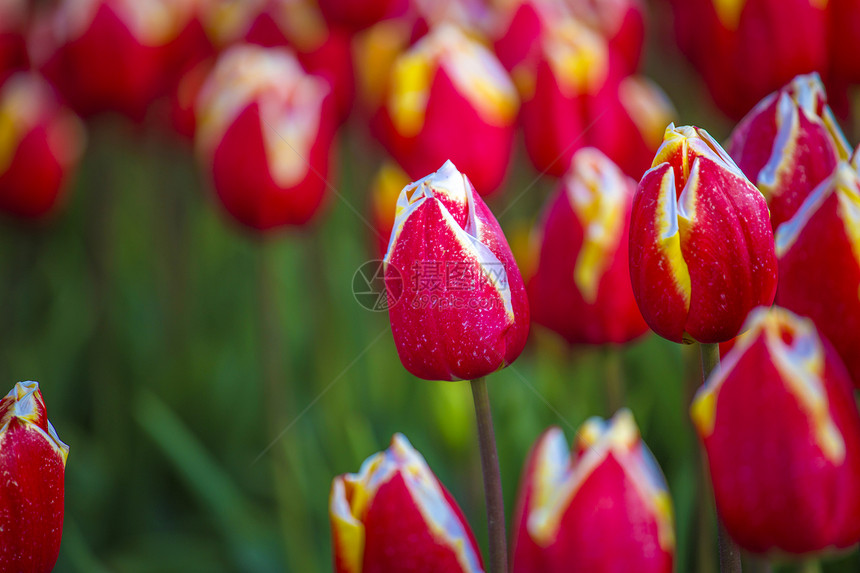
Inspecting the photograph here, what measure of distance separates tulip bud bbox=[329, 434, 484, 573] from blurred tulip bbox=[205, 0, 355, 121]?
2.27 feet

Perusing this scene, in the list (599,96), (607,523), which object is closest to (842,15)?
(599,96)

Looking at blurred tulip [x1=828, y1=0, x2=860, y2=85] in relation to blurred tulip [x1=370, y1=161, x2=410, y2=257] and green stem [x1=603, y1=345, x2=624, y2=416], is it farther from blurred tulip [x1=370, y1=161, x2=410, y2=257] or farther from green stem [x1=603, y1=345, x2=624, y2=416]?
blurred tulip [x1=370, y1=161, x2=410, y2=257]

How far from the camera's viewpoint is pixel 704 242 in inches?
13.6

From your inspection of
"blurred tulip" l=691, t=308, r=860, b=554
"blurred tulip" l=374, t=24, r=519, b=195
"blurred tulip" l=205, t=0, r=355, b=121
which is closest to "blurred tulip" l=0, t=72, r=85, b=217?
"blurred tulip" l=205, t=0, r=355, b=121

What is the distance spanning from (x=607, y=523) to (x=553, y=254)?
26 cm

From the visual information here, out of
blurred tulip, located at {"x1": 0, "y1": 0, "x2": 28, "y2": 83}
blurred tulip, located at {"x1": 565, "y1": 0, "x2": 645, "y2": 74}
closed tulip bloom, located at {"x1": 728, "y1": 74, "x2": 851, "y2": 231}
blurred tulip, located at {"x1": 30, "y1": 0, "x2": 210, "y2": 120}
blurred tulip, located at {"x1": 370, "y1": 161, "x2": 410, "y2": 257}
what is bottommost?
blurred tulip, located at {"x1": 370, "y1": 161, "x2": 410, "y2": 257}

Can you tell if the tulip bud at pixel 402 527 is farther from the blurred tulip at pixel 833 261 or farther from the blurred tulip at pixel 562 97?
the blurred tulip at pixel 562 97

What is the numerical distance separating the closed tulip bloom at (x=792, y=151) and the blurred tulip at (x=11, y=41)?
1039mm

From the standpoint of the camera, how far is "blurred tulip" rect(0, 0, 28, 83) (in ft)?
3.78

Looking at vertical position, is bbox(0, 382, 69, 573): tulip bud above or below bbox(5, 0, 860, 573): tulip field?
above

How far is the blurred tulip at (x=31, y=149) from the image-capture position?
1073 millimetres

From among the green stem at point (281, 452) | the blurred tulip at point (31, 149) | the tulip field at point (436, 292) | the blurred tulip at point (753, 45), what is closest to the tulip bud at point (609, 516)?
the tulip field at point (436, 292)

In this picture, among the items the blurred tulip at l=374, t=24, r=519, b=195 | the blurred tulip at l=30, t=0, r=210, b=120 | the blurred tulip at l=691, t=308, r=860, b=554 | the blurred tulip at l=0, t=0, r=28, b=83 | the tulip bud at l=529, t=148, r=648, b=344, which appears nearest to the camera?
the blurred tulip at l=691, t=308, r=860, b=554

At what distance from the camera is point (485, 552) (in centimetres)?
76
